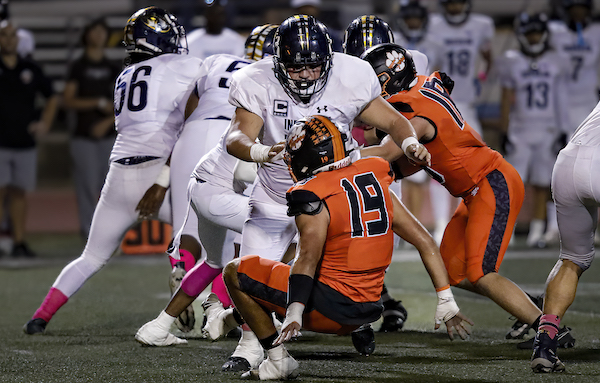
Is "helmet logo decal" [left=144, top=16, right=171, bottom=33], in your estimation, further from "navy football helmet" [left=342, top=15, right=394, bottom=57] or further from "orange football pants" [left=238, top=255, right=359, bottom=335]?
"orange football pants" [left=238, top=255, right=359, bottom=335]

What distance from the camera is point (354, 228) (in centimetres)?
338

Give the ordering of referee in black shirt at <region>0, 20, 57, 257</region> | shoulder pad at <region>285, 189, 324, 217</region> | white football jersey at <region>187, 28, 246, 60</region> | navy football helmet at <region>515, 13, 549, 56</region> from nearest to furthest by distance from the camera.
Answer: shoulder pad at <region>285, 189, 324, 217</region>, white football jersey at <region>187, 28, 246, 60</region>, referee in black shirt at <region>0, 20, 57, 257</region>, navy football helmet at <region>515, 13, 549, 56</region>

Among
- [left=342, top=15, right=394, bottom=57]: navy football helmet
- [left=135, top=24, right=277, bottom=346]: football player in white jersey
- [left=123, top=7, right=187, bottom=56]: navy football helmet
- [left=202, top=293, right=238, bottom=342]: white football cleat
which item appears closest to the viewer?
[left=202, top=293, right=238, bottom=342]: white football cleat

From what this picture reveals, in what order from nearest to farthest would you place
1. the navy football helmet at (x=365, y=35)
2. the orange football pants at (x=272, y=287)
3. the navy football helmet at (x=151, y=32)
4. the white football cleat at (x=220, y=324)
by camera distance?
the orange football pants at (x=272, y=287) < the white football cleat at (x=220, y=324) < the navy football helmet at (x=365, y=35) < the navy football helmet at (x=151, y=32)

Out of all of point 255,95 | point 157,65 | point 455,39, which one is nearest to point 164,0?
point 455,39

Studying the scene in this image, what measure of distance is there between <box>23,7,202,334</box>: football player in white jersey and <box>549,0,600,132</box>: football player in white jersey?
16.5 feet

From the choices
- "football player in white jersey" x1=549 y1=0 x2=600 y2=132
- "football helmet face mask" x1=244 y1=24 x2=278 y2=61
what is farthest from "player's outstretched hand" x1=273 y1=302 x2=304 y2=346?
"football player in white jersey" x1=549 y1=0 x2=600 y2=132

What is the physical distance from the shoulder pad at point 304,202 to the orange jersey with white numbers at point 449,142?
3.12 ft

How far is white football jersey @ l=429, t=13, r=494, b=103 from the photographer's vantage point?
8.67m

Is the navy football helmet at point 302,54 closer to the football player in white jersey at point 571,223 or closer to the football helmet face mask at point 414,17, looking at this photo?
the football player in white jersey at point 571,223

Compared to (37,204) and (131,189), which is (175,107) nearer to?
(131,189)

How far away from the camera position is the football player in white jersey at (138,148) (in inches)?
187

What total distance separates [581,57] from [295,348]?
18.9 ft

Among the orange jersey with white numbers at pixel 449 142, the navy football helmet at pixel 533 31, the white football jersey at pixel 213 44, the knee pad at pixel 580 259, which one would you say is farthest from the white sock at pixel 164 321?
the navy football helmet at pixel 533 31
